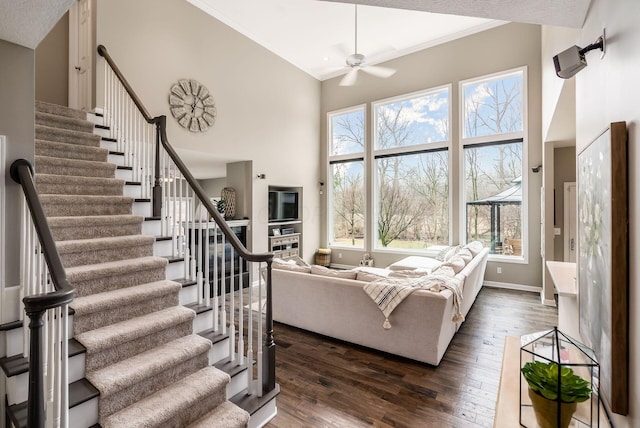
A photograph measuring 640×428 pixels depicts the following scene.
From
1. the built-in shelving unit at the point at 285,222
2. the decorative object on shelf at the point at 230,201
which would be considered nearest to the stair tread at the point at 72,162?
the decorative object on shelf at the point at 230,201

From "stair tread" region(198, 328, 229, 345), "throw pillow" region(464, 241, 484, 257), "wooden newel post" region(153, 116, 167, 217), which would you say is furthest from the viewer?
"throw pillow" region(464, 241, 484, 257)

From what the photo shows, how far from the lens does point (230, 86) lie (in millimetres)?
5594

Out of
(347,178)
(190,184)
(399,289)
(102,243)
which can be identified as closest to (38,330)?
(102,243)

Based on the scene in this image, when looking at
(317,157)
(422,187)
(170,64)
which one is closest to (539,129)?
(422,187)

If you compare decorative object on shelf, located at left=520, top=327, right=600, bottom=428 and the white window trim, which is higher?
the white window trim

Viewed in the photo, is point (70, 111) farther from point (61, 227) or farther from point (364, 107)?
point (364, 107)

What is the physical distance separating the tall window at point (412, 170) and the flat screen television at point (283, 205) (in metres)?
2.02

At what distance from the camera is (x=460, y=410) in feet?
7.41

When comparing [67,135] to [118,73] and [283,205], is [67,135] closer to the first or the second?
[118,73]

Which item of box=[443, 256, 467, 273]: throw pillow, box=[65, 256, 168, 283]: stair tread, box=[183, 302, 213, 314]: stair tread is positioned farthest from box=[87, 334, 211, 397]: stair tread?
box=[443, 256, 467, 273]: throw pillow

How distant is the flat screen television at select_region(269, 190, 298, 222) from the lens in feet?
21.4

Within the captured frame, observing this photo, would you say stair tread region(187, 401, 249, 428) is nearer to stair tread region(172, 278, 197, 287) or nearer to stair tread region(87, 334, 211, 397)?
stair tread region(87, 334, 211, 397)

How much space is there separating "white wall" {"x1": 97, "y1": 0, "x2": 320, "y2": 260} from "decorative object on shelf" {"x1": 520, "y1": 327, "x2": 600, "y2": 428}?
16.6 feet

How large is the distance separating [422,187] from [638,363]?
595 cm
